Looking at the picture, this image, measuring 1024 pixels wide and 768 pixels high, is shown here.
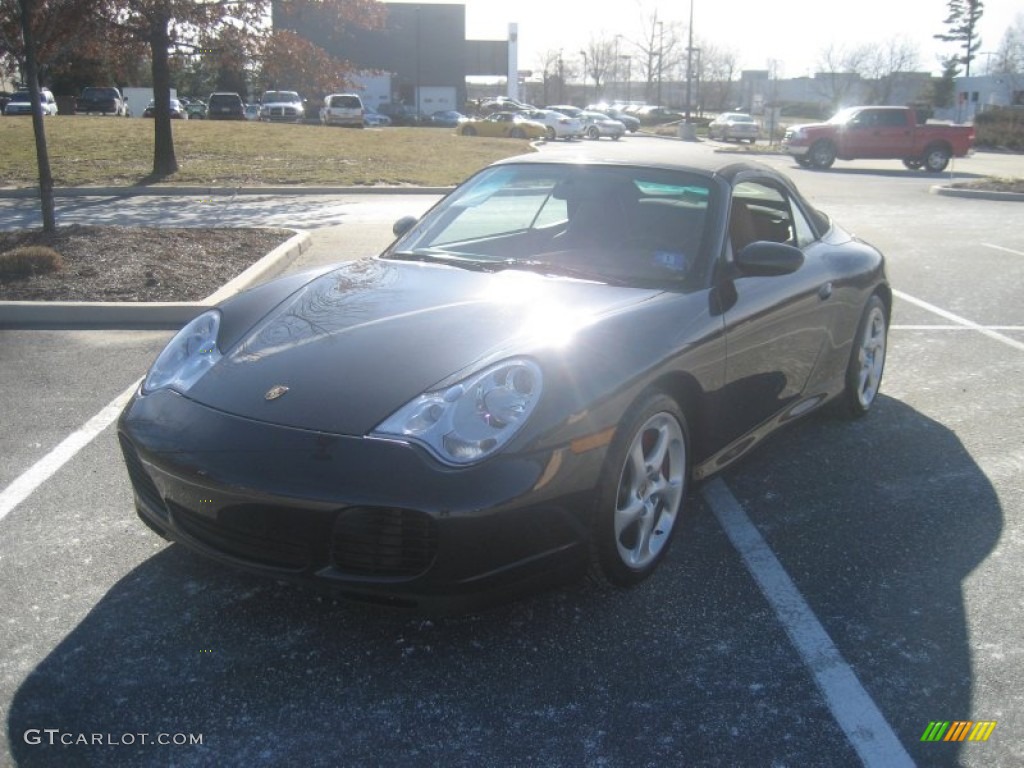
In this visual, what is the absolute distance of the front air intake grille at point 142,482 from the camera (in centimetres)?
317

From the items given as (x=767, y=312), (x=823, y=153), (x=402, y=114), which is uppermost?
(x=402, y=114)

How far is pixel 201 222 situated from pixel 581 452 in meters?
10.8

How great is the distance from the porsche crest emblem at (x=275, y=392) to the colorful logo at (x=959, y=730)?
204 centimetres

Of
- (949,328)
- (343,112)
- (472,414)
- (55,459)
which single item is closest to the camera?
(472,414)

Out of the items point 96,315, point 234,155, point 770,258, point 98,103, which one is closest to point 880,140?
point 234,155

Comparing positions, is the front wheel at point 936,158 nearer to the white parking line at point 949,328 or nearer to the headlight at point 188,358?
the white parking line at point 949,328

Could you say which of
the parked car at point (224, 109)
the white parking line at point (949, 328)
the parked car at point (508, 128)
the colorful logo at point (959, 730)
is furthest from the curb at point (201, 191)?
the parked car at point (224, 109)

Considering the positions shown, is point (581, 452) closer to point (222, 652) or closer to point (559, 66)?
point (222, 652)

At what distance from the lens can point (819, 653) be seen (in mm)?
3029

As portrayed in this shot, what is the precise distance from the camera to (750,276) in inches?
159

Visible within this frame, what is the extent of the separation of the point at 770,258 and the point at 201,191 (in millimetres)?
14120

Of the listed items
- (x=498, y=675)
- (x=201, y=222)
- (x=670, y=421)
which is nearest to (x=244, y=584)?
(x=498, y=675)

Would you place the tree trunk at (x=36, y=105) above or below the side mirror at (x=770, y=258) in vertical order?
above

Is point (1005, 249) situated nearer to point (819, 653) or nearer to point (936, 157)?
point (819, 653)
